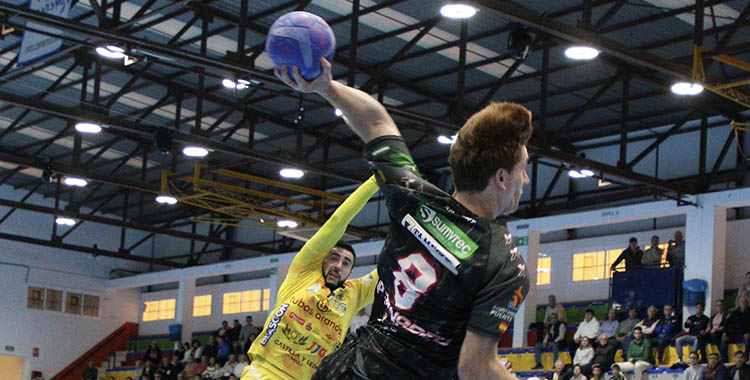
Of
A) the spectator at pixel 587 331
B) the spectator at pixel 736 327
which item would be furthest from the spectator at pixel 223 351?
the spectator at pixel 736 327

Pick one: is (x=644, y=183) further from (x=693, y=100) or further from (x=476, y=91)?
(x=476, y=91)

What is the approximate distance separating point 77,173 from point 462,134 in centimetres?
3376

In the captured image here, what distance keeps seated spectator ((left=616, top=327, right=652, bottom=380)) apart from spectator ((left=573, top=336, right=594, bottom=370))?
42.6 inches

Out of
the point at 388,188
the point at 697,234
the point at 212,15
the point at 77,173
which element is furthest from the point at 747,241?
the point at 388,188

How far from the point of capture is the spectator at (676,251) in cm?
A: 3409

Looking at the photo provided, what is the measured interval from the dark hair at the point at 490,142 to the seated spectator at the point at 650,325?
94.9 feet

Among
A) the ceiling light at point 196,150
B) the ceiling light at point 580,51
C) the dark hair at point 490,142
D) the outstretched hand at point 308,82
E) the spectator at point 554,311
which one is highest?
the ceiling light at point 580,51

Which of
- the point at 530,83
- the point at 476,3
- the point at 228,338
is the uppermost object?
the point at 530,83

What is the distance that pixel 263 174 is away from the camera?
47.3 metres

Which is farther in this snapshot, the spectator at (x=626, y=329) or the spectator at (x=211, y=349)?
the spectator at (x=211, y=349)

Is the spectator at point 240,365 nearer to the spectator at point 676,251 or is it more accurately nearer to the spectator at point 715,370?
the spectator at point 676,251

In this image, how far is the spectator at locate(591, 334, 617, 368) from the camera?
103 ft

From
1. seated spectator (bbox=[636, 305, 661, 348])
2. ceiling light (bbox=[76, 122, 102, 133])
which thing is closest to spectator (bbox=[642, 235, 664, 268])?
seated spectator (bbox=[636, 305, 661, 348])

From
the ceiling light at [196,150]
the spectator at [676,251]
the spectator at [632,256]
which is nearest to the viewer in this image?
the ceiling light at [196,150]
